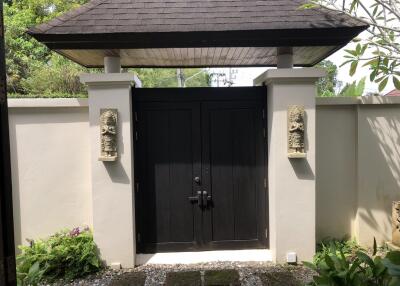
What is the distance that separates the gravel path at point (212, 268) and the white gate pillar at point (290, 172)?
10.2 inches

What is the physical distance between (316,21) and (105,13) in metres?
2.90

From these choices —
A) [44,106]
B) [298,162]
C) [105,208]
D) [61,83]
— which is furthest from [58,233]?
[61,83]

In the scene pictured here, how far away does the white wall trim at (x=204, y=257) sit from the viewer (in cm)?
512

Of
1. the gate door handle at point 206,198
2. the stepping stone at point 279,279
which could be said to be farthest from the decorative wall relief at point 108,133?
the stepping stone at point 279,279

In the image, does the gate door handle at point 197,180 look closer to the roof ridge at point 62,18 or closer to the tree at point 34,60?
the roof ridge at point 62,18

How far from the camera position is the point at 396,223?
5.34 m

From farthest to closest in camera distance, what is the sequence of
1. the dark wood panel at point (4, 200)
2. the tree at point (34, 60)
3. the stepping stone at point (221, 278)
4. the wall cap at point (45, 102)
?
the tree at point (34, 60) < the wall cap at point (45, 102) < the stepping stone at point (221, 278) < the dark wood panel at point (4, 200)

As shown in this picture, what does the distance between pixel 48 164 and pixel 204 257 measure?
2775mm

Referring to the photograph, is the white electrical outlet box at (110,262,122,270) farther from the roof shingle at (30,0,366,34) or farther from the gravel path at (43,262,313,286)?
the roof shingle at (30,0,366,34)

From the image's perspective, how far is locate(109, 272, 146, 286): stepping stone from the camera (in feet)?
14.8

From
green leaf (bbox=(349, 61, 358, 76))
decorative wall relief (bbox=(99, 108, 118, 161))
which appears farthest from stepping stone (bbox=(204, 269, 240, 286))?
green leaf (bbox=(349, 61, 358, 76))

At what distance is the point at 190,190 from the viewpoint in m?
5.27

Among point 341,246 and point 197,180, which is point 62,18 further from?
point 341,246

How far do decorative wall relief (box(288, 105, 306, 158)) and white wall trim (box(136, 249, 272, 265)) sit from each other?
5.27 ft
